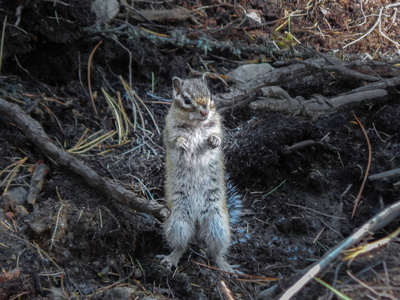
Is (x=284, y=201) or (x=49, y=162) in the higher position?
(x=49, y=162)

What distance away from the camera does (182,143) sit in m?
3.02

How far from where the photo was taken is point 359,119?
11.8ft

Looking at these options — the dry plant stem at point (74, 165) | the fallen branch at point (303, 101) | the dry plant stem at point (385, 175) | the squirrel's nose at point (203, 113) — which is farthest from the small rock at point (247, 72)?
the dry plant stem at point (74, 165)

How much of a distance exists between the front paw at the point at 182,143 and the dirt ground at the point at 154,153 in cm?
57

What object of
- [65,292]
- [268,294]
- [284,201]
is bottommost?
[284,201]

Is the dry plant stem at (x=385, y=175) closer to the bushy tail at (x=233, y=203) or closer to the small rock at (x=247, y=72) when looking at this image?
the bushy tail at (x=233, y=203)

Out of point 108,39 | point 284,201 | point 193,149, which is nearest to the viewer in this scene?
point 193,149

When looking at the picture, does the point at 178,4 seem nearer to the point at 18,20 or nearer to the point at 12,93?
the point at 18,20

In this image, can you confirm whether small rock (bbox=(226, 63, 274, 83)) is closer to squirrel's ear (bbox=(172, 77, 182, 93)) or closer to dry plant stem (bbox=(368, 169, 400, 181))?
squirrel's ear (bbox=(172, 77, 182, 93))

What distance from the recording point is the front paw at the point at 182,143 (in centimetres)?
302

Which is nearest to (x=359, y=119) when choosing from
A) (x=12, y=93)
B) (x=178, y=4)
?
(x=178, y=4)

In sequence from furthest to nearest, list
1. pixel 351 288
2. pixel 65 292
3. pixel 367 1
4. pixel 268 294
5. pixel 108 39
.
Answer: pixel 367 1
pixel 108 39
pixel 65 292
pixel 268 294
pixel 351 288

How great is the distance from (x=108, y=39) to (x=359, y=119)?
2.49 m

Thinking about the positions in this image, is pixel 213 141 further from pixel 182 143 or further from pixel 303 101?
pixel 303 101
